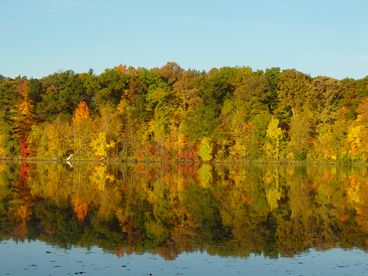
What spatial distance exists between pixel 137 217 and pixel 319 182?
18.0m

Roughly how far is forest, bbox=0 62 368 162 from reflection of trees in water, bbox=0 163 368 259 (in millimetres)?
33539

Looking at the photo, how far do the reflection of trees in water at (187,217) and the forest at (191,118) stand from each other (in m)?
33.5

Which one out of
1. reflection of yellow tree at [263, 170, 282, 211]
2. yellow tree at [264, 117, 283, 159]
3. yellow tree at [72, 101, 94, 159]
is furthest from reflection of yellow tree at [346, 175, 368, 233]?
yellow tree at [72, 101, 94, 159]

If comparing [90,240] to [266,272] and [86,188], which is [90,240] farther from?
[86,188]

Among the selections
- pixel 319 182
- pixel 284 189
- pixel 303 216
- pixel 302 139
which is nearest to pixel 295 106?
pixel 302 139

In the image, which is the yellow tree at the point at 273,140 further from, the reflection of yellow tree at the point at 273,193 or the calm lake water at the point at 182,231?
the calm lake water at the point at 182,231

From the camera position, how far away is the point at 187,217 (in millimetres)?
19703

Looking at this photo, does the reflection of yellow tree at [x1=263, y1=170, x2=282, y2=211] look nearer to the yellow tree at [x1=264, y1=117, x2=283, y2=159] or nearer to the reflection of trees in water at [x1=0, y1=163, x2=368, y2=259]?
the reflection of trees in water at [x1=0, y1=163, x2=368, y2=259]

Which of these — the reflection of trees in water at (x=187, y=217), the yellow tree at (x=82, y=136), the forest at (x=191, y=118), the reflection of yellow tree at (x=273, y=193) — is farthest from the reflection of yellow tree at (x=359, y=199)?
the yellow tree at (x=82, y=136)

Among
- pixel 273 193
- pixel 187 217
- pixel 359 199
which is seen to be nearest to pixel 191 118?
pixel 273 193

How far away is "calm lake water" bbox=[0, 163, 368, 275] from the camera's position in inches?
495

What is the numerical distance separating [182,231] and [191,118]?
52.1 meters

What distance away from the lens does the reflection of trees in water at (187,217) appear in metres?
15.2

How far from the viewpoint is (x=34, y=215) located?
1952 centimetres
